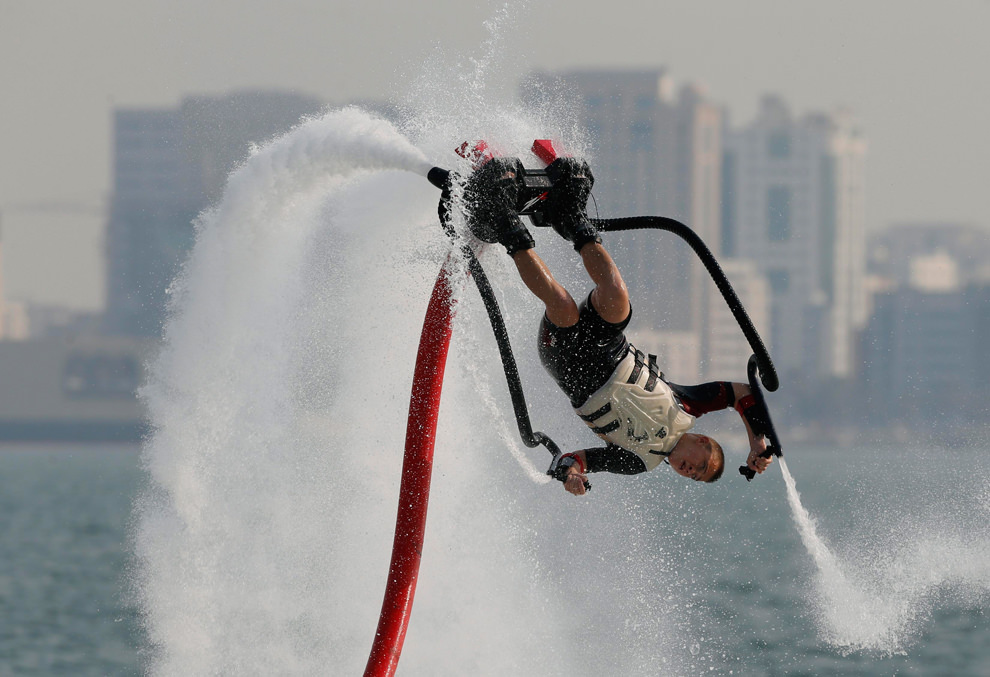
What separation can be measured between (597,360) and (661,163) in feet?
501

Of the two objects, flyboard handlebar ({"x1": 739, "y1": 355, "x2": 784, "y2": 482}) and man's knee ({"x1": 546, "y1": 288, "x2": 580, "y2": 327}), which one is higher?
man's knee ({"x1": 546, "y1": 288, "x2": 580, "y2": 327})

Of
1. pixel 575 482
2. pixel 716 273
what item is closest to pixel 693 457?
pixel 575 482

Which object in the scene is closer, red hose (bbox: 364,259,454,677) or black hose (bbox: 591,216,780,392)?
black hose (bbox: 591,216,780,392)

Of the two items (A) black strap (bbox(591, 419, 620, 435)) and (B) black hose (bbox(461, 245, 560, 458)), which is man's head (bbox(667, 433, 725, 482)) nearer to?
(A) black strap (bbox(591, 419, 620, 435))

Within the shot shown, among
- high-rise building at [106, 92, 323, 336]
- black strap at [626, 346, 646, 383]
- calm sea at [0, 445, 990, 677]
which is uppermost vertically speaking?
high-rise building at [106, 92, 323, 336]

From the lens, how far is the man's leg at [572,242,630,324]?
855 cm

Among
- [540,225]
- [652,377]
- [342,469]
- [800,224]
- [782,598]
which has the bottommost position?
[782,598]

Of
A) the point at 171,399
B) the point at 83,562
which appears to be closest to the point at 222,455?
the point at 171,399

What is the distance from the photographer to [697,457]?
934 centimetres

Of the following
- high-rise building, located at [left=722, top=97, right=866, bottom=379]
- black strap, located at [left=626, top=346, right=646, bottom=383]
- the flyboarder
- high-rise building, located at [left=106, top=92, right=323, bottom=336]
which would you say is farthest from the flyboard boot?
high-rise building, located at [left=722, top=97, right=866, bottom=379]

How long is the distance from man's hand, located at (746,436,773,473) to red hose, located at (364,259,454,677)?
2.37 m

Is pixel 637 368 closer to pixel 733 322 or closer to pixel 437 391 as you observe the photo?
pixel 437 391

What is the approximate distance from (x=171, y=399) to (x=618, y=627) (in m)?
6.54

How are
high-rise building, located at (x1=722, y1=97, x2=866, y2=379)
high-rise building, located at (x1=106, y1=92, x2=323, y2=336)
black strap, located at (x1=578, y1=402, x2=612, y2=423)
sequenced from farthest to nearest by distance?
high-rise building, located at (x1=722, y1=97, x2=866, y2=379) < high-rise building, located at (x1=106, y1=92, x2=323, y2=336) < black strap, located at (x1=578, y1=402, x2=612, y2=423)
